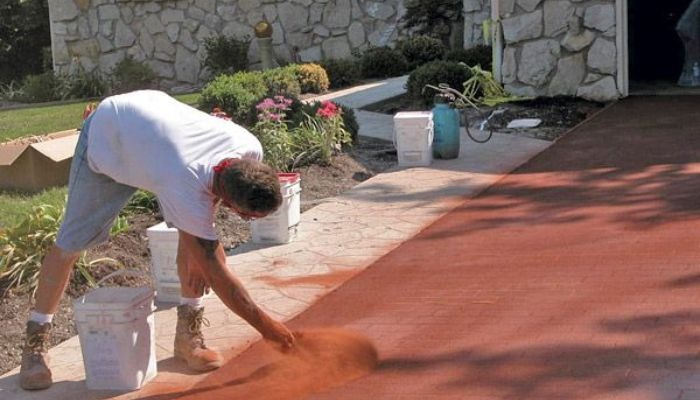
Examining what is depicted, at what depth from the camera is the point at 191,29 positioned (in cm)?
1955

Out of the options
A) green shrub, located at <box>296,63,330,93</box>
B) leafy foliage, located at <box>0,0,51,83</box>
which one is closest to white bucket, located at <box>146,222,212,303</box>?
green shrub, located at <box>296,63,330,93</box>

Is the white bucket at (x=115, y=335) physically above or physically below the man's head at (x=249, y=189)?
below

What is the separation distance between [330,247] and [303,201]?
5.09ft

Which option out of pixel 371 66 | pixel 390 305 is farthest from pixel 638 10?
pixel 390 305

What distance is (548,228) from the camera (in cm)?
736

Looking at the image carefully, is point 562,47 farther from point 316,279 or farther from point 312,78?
point 316,279

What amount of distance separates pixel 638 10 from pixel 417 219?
10.4 meters

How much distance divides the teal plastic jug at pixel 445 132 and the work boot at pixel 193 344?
523cm

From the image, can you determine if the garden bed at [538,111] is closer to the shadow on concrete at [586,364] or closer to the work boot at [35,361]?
the shadow on concrete at [586,364]

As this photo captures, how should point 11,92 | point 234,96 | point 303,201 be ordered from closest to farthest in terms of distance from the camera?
point 303,201, point 234,96, point 11,92

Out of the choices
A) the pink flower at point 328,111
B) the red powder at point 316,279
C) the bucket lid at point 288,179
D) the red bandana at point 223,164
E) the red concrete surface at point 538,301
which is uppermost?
the red bandana at point 223,164

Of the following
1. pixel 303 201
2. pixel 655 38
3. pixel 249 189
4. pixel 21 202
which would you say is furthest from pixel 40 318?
pixel 655 38

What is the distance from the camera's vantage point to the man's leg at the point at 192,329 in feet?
17.2

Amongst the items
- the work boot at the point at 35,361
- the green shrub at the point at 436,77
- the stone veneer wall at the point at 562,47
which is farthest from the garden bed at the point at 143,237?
the stone veneer wall at the point at 562,47
